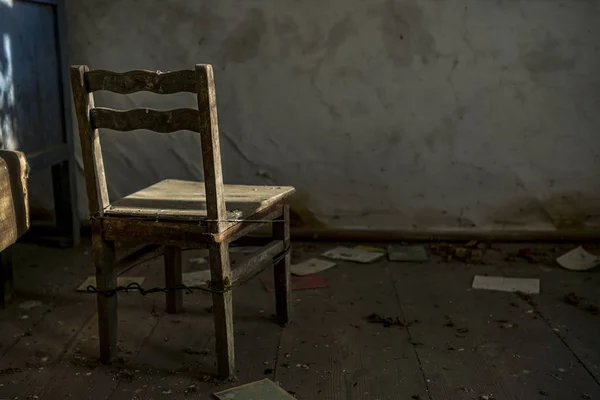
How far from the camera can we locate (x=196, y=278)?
331 centimetres

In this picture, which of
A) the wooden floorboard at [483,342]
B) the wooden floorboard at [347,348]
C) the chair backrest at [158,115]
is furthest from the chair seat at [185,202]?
the wooden floorboard at [483,342]

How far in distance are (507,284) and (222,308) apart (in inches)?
57.7

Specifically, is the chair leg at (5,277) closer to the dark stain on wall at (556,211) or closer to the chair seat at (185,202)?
the chair seat at (185,202)

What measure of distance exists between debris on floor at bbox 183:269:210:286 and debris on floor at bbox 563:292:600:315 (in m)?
1.50

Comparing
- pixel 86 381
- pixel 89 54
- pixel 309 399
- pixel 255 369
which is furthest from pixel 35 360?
pixel 89 54

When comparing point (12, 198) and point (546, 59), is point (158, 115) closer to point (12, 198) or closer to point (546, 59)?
point (12, 198)

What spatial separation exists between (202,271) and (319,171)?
851 mm

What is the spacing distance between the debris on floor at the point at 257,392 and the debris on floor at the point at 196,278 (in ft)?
3.21

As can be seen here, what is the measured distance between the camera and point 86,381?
7.75 feet

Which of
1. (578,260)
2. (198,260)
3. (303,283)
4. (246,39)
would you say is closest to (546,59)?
(578,260)

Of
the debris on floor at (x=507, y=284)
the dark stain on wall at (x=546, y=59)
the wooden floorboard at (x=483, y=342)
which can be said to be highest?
the dark stain on wall at (x=546, y=59)

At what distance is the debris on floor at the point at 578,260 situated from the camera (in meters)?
3.44

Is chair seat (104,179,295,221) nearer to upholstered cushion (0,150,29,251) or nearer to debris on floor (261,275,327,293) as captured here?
upholstered cushion (0,150,29,251)

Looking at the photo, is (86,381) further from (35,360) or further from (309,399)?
(309,399)
